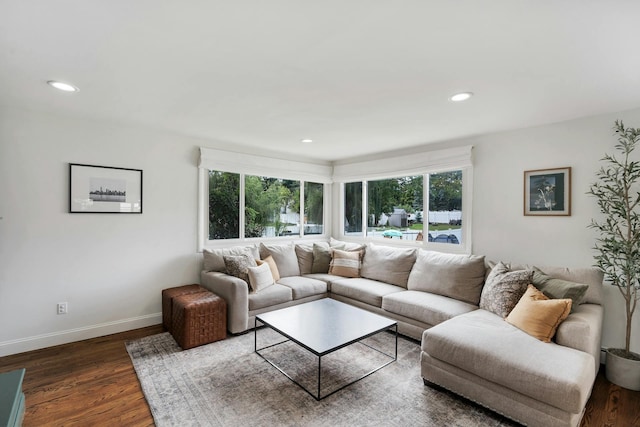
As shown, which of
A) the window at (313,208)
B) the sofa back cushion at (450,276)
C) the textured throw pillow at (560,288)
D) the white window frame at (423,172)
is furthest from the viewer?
the window at (313,208)

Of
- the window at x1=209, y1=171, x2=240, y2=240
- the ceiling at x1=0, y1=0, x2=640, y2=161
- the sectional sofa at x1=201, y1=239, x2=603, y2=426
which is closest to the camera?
the ceiling at x1=0, y1=0, x2=640, y2=161

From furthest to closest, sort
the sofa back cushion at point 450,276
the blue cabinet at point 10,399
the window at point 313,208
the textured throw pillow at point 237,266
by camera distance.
→ 1. the window at point 313,208
2. the textured throw pillow at point 237,266
3. the sofa back cushion at point 450,276
4. the blue cabinet at point 10,399

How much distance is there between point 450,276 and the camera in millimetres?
3328

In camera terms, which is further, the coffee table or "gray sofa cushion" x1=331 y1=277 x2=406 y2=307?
"gray sofa cushion" x1=331 y1=277 x2=406 y2=307

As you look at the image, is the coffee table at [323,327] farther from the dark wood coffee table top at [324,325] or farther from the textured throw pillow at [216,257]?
the textured throw pillow at [216,257]

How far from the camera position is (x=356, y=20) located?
146 centimetres

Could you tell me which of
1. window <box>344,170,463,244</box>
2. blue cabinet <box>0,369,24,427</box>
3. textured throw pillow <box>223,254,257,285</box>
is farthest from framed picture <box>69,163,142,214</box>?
window <box>344,170,463,244</box>

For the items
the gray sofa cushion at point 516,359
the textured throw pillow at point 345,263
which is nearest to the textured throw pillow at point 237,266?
the textured throw pillow at point 345,263

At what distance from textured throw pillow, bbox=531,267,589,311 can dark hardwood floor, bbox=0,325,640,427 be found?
707 mm

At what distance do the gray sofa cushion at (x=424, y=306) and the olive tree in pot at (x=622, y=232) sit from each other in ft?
3.66

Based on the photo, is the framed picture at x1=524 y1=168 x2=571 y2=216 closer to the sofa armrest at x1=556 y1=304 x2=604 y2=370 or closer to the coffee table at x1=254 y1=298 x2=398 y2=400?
the sofa armrest at x1=556 y1=304 x2=604 y2=370

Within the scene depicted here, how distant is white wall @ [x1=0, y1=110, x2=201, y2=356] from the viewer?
112 inches

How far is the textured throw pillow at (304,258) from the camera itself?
450cm

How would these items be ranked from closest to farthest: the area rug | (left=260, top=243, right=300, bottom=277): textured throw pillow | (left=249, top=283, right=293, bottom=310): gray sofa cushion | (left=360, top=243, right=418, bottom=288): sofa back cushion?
the area rug
(left=249, top=283, right=293, bottom=310): gray sofa cushion
(left=360, top=243, right=418, bottom=288): sofa back cushion
(left=260, top=243, right=300, bottom=277): textured throw pillow
